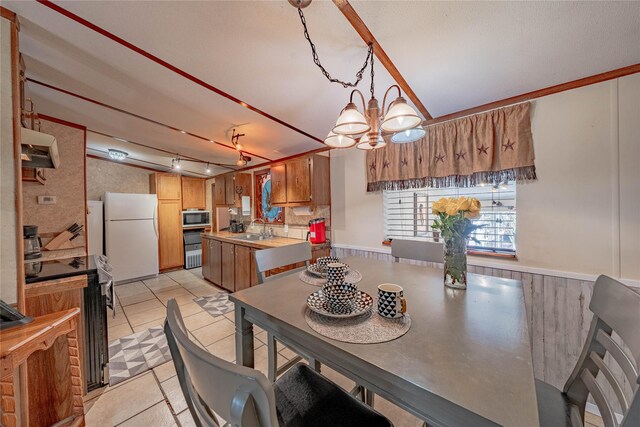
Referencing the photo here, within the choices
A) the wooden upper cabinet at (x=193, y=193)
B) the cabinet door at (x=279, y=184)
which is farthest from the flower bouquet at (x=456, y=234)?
the wooden upper cabinet at (x=193, y=193)

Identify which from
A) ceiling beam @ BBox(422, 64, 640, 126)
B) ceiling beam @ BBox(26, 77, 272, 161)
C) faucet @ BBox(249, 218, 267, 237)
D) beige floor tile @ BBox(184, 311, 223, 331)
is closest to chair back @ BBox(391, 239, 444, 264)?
ceiling beam @ BBox(422, 64, 640, 126)

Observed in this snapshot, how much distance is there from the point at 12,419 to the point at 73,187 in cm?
243

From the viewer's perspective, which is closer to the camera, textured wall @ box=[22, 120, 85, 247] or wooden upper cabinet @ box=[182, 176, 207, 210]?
textured wall @ box=[22, 120, 85, 247]

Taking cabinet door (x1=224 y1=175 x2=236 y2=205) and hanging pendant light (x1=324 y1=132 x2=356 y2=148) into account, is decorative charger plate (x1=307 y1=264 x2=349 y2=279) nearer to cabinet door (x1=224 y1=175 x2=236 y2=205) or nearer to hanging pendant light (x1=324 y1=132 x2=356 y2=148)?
hanging pendant light (x1=324 y1=132 x2=356 y2=148)

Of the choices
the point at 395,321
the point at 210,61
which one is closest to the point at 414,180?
the point at 395,321

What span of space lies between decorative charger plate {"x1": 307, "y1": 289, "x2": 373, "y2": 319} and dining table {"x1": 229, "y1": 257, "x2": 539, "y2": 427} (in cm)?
6

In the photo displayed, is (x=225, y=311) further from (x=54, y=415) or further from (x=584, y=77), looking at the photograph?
(x=584, y=77)

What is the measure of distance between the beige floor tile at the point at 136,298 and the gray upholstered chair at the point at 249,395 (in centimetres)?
353

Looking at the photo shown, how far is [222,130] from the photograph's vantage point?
290 cm

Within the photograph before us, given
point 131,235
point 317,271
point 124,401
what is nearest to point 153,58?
point 317,271

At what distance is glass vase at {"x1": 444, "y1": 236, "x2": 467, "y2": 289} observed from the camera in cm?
128

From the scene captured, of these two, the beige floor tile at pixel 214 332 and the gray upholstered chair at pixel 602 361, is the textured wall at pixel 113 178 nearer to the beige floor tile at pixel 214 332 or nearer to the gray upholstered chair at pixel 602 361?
the beige floor tile at pixel 214 332

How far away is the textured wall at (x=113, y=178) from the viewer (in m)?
4.48

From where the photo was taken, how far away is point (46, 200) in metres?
2.49
